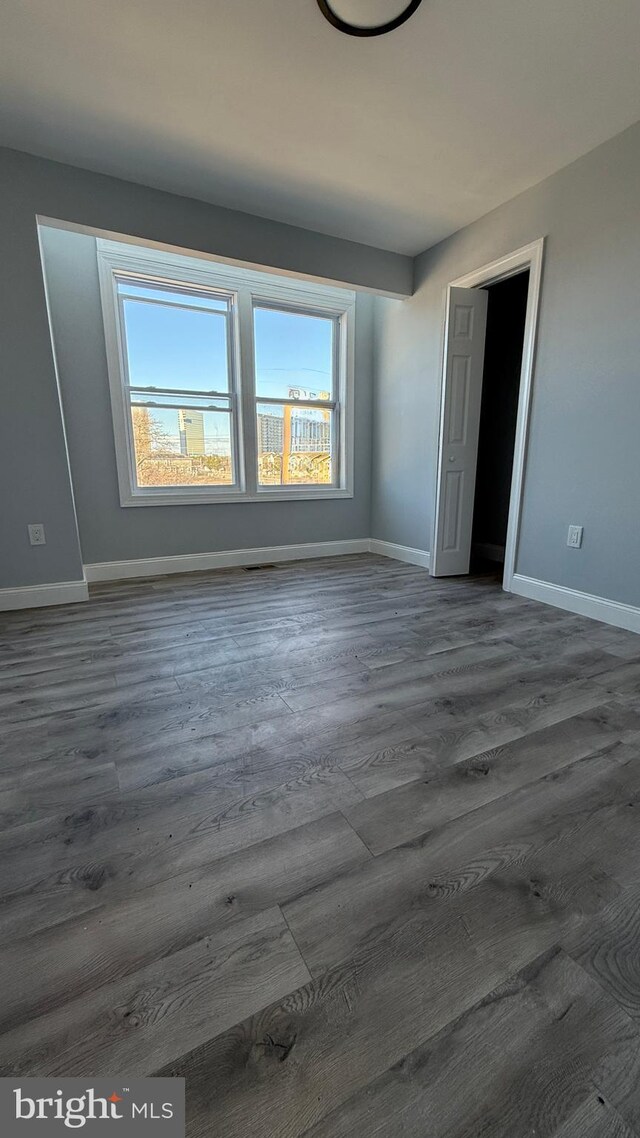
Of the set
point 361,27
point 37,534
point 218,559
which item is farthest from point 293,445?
point 361,27

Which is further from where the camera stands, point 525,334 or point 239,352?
point 239,352

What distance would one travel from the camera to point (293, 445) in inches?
159

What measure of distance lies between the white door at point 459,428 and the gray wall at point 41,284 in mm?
1277

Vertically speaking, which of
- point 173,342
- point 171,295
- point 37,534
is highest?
point 171,295

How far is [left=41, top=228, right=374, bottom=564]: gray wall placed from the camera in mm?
2992

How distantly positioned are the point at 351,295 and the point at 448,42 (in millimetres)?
2317

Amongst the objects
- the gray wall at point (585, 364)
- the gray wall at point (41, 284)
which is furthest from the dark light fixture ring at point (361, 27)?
the gray wall at point (41, 284)

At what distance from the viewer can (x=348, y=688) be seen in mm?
1776

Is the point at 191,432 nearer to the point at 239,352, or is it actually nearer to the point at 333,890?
the point at 239,352

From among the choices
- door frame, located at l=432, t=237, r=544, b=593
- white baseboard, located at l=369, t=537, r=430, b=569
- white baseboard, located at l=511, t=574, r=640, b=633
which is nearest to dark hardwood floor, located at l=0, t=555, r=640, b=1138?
white baseboard, located at l=511, t=574, r=640, b=633

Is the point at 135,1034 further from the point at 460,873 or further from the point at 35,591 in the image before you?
the point at 35,591

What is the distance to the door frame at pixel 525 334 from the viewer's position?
269cm

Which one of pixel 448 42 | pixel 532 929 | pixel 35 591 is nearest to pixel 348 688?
pixel 532 929

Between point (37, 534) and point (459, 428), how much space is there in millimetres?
3078
